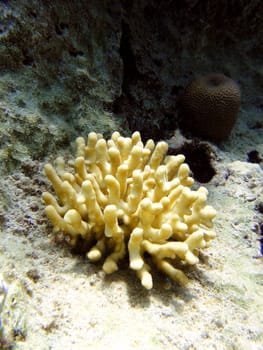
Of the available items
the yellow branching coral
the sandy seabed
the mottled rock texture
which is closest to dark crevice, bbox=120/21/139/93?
the mottled rock texture

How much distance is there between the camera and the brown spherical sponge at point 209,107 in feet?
9.96

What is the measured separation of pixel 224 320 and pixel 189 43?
2.92 metres

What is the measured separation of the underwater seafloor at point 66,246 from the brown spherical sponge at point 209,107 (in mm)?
225

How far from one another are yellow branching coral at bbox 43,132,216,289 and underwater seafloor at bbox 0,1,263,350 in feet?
0.40

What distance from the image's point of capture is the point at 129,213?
175 centimetres

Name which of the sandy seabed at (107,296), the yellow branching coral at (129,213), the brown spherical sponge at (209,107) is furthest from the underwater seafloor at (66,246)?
the brown spherical sponge at (209,107)

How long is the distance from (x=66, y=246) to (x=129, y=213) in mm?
432

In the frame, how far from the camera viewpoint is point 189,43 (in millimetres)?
3404

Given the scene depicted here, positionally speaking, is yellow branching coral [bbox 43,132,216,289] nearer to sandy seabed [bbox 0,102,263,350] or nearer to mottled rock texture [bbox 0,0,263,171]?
sandy seabed [bbox 0,102,263,350]

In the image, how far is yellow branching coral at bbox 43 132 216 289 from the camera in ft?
5.29

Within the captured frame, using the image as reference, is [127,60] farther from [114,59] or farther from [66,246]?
[66,246]

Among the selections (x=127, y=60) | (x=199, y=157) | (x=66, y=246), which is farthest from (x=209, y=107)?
(x=66, y=246)

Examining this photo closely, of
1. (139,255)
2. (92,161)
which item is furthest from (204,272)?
(92,161)

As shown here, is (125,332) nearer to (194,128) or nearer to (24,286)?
(24,286)
